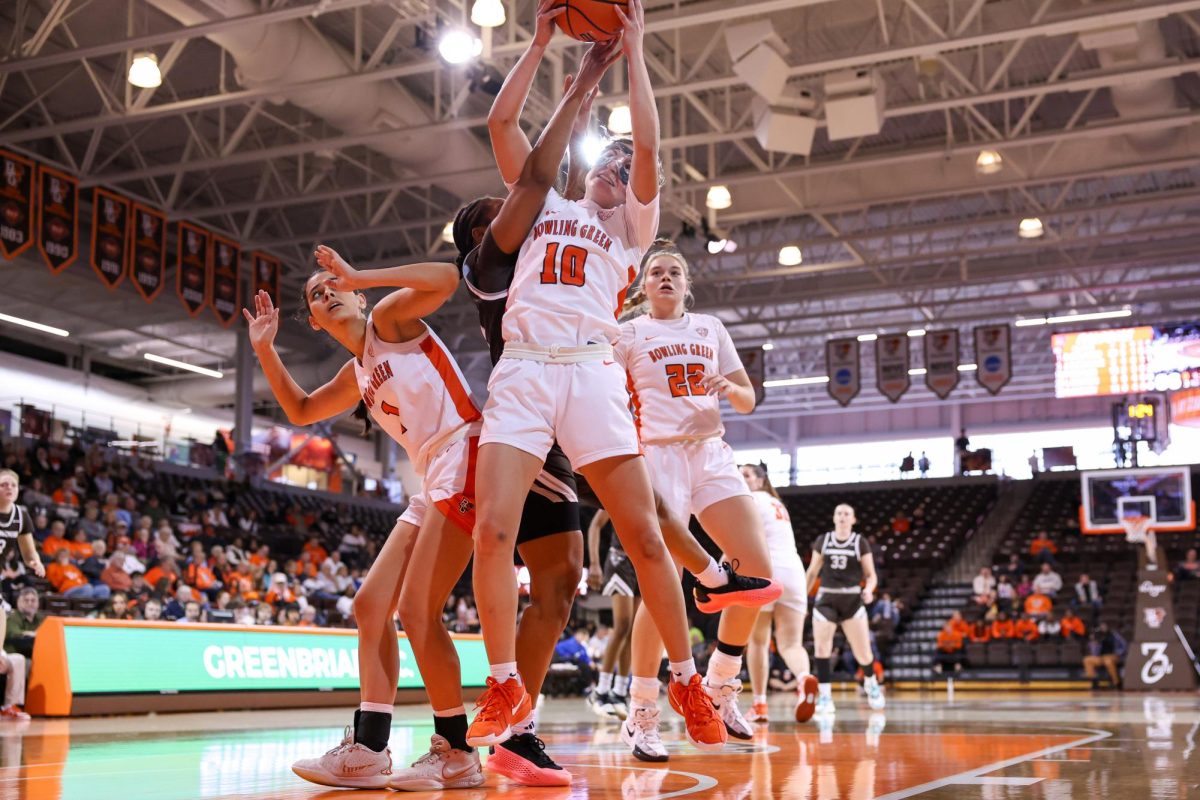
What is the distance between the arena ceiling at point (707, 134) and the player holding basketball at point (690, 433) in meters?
9.41

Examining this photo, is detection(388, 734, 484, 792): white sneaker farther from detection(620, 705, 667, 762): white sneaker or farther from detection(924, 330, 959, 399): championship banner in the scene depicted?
detection(924, 330, 959, 399): championship banner

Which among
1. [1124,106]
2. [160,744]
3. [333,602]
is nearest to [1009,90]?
[1124,106]

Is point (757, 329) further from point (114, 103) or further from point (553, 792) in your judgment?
point (553, 792)

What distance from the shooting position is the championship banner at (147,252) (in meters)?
21.3

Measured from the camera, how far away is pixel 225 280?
76.7ft

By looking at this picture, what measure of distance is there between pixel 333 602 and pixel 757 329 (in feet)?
60.6

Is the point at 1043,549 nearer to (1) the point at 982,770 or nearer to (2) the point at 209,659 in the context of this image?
(2) the point at 209,659

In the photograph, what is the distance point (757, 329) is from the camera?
35156mm

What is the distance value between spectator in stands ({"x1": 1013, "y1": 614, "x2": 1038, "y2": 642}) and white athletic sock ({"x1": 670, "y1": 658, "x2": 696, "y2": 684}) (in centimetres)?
1917

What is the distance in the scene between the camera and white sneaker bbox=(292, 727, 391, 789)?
398 cm

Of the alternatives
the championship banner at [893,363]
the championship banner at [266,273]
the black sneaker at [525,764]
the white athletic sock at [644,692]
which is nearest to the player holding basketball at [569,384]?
the black sneaker at [525,764]

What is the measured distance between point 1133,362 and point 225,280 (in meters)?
18.6

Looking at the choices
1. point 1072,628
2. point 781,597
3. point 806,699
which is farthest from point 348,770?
point 1072,628

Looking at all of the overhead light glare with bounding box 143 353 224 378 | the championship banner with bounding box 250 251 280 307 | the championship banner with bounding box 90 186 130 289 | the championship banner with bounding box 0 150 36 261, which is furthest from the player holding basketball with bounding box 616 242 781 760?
the overhead light glare with bounding box 143 353 224 378
